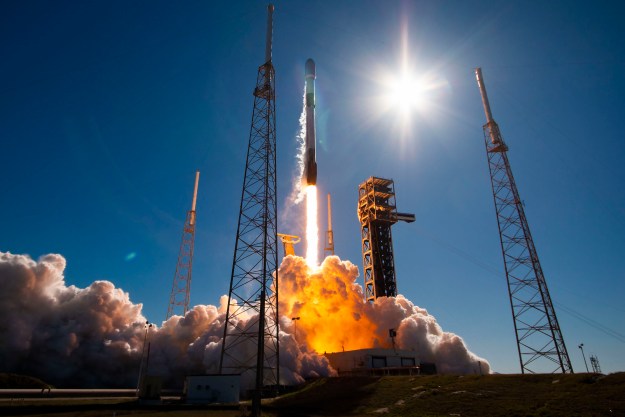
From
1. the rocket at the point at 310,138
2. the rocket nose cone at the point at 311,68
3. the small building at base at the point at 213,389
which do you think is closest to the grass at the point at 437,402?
the small building at base at the point at 213,389

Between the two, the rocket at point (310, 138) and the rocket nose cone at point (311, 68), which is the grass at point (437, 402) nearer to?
the rocket at point (310, 138)

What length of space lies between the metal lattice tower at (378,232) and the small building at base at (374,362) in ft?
54.9

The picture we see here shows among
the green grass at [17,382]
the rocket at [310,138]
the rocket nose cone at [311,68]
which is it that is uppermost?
the rocket nose cone at [311,68]

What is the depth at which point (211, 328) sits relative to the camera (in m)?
66.8

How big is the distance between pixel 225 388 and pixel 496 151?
52.8 meters

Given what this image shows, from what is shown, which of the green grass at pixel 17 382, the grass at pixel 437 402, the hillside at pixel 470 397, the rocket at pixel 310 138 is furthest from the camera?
the rocket at pixel 310 138

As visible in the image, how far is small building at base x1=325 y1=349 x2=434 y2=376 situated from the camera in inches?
2439

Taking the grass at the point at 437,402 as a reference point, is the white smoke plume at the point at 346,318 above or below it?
above

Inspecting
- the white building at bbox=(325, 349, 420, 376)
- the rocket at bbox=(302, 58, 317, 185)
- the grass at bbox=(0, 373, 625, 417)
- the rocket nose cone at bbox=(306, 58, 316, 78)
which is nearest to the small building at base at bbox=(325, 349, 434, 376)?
the white building at bbox=(325, 349, 420, 376)

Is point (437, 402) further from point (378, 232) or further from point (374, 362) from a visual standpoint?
point (378, 232)

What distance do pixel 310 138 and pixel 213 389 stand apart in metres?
40.5

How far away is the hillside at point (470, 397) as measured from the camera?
93.4 feet

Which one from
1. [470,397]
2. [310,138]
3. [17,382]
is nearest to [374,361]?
[470,397]

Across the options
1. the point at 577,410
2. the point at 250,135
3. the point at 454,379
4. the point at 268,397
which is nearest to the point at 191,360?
the point at 268,397
